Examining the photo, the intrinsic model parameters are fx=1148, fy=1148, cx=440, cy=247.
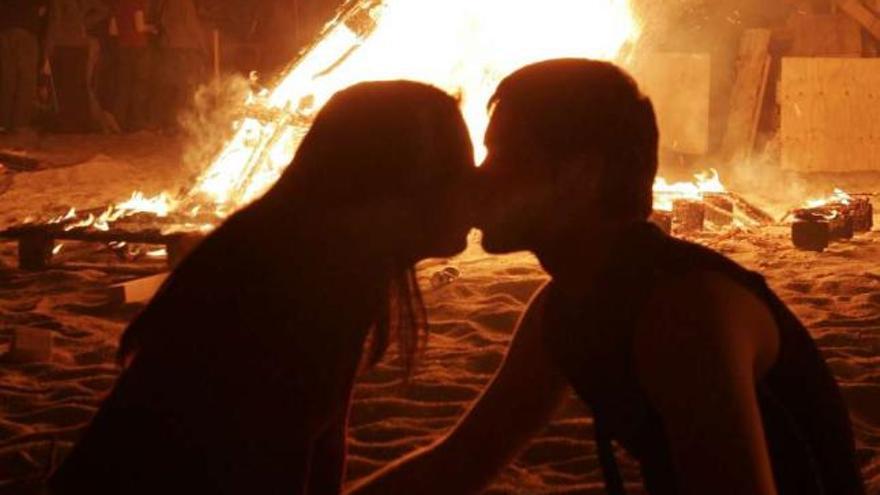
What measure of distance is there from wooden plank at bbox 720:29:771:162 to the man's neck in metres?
11.2

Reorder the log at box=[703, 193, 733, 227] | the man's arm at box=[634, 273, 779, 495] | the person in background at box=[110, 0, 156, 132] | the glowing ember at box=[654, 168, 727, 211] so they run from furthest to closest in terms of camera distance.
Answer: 1. the person in background at box=[110, 0, 156, 132]
2. the log at box=[703, 193, 733, 227]
3. the glowing ember at box=[654, 168, 727, 211]
4. the man's arm at box=[634, 273, 779, 495]

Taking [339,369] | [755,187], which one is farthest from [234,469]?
[755,187]

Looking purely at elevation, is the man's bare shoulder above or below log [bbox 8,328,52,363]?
above

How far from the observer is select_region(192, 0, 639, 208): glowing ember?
374 inches

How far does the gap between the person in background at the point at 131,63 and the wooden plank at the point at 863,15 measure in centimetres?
1044

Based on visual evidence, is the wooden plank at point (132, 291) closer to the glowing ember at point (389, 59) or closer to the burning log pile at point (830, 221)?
the glowing ember at point (389, 59)

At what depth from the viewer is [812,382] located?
7.62 ft

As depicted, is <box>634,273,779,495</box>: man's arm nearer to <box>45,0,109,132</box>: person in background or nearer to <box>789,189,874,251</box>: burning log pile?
<box>789,189,874,251</box>: burning log pile

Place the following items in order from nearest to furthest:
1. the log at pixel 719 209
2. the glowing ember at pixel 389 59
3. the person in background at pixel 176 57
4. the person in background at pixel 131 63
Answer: the glowing ember at pixel 389 59 < the log at pixel 719 209 < the person in background at pixel 131 63 < the person in background at pixel 176 57

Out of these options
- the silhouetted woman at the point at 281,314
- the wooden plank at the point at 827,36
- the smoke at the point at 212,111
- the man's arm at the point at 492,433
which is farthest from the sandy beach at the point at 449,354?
the smoke at the point at 212,111

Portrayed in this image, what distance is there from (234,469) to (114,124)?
16903 millimetres

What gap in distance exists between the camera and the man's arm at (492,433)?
2818mm

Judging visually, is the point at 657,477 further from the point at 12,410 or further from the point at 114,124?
the point at 114,124

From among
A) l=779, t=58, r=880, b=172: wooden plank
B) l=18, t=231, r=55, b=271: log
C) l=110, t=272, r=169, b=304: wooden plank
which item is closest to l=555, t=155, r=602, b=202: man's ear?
l=110, t=272, r=169, b=304: wooden plank
